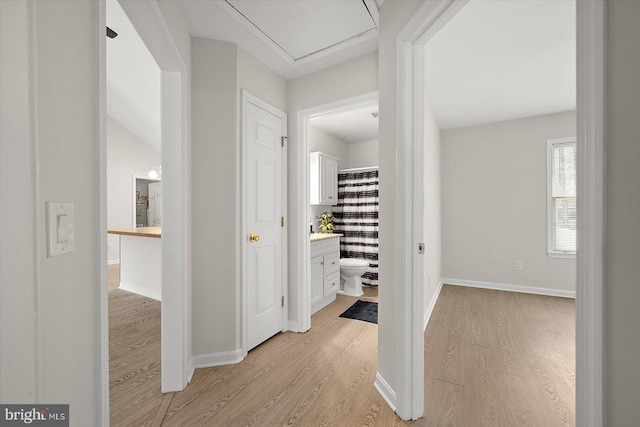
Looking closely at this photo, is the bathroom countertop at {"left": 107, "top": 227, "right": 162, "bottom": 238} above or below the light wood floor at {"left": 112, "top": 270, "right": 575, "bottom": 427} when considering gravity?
above

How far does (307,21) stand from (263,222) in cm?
157

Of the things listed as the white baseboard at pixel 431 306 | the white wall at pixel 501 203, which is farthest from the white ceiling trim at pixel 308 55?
the white wall at pixel 501 203

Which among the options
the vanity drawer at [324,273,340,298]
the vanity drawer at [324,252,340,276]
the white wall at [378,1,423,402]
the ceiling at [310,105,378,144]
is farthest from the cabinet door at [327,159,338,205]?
the white wall at [378,1,423,402]

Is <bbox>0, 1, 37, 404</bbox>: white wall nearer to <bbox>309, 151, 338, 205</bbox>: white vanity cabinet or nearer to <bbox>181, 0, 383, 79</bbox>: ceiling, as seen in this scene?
<bbox>181, 0, 383, 79</bbox>: ceiling

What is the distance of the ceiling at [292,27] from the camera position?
5.81 ft

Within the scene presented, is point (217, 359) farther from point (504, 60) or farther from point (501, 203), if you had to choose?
point (501, 203)

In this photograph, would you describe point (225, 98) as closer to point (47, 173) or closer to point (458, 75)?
point (47, 173)

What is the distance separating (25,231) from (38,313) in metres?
0.18

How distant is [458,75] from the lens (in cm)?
278

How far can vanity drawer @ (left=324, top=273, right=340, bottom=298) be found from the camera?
11.2 feet

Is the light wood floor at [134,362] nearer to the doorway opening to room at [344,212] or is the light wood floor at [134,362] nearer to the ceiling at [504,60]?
the doorway opening to room at [344,212]

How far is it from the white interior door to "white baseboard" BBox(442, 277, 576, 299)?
319 centimetres

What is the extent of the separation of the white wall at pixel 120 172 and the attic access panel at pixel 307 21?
570 cm

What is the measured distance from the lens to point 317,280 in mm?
3238
